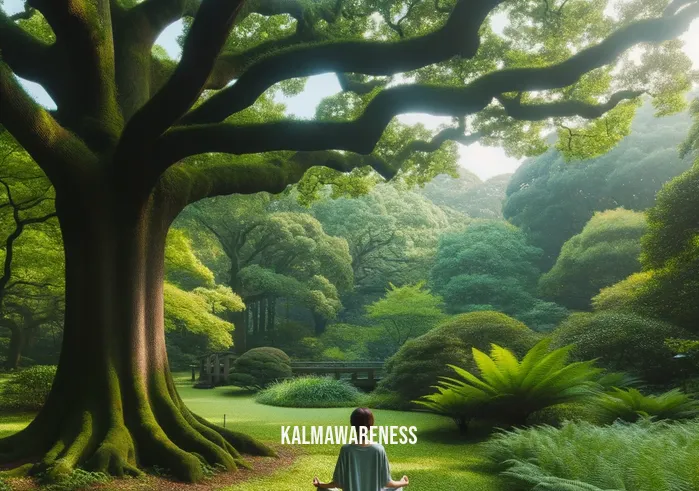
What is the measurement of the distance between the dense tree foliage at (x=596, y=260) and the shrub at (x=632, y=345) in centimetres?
1365

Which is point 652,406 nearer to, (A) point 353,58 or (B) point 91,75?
(A) point 353,58

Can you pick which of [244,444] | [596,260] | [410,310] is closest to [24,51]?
[244,444]

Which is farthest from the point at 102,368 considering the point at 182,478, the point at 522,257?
the point at 522,257

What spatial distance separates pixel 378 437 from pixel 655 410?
14.6ft

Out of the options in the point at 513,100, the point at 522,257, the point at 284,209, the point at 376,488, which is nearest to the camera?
the point at 376,488

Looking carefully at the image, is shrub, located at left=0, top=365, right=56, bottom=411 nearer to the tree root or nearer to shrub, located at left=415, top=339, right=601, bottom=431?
the tree root

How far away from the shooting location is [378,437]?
404 inches

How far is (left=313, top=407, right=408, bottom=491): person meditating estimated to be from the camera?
133 inches

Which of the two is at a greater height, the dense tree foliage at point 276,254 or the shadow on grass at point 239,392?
the dense tree foliage at point 276,254

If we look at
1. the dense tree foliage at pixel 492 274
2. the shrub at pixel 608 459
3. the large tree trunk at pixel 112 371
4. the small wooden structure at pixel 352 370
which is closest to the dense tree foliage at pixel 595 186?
the dense tree foliage at pixel 492 274

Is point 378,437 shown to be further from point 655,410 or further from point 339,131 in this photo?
point 339,131

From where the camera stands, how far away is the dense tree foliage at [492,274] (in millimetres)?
27188

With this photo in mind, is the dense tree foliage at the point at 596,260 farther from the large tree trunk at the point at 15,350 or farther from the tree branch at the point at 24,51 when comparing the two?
the large tree trunk at the point at 15,350

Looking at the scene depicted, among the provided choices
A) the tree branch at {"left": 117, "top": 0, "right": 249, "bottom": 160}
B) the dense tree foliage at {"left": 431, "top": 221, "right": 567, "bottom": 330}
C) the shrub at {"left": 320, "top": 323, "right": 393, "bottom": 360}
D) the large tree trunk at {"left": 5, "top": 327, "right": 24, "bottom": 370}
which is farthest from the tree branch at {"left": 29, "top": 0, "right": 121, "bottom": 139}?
the large tree trunk at {"left": 5, "top": 327, "right": 24, "bottom": 370}
